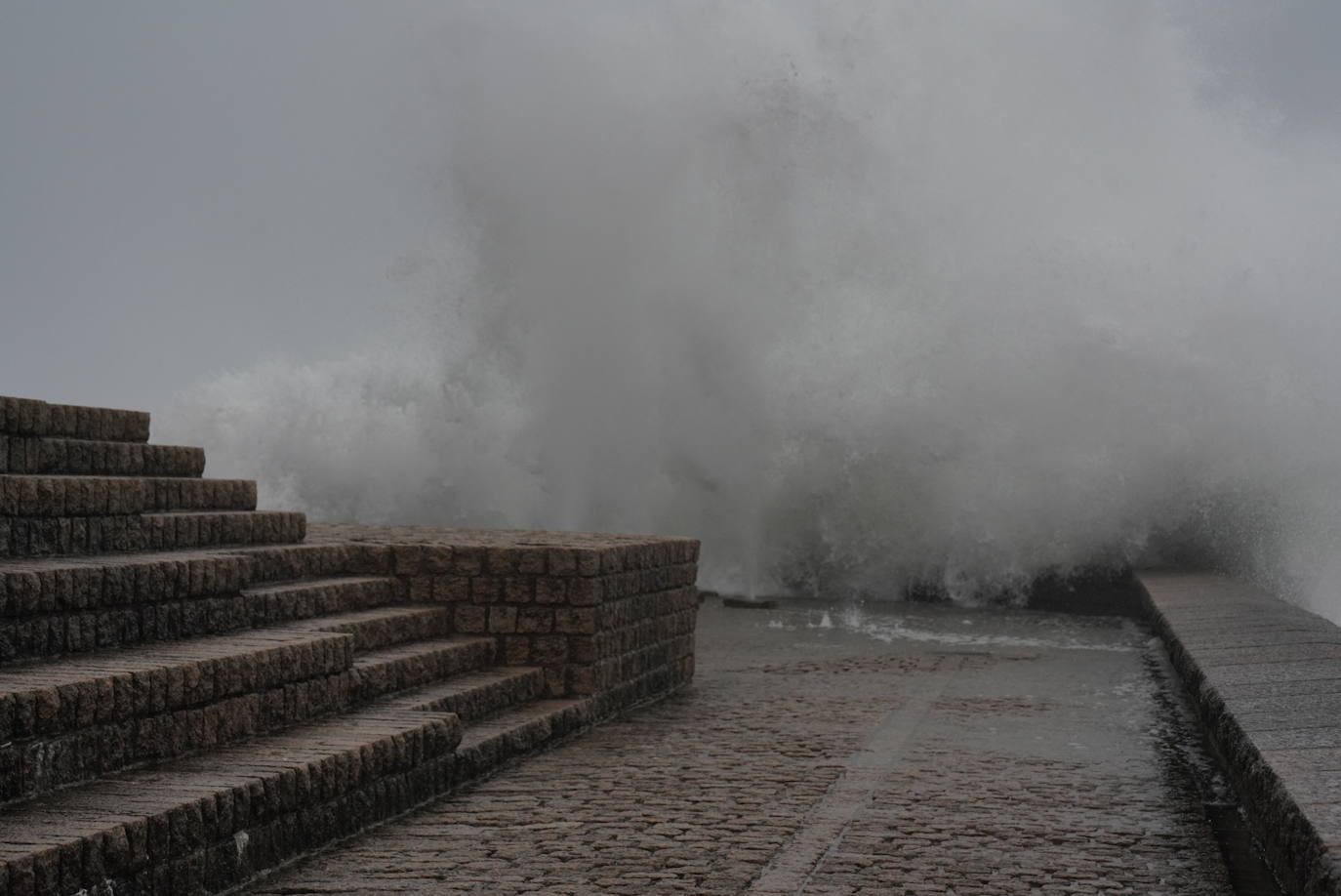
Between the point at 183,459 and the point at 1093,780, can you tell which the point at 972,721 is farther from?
the point at 183,459

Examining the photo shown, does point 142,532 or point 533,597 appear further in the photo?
point 533,597

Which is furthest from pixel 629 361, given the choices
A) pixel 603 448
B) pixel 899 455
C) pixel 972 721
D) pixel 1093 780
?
pixel 1093 780

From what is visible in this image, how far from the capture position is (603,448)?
2314 cm

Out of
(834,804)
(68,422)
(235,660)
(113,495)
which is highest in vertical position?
(68,422)

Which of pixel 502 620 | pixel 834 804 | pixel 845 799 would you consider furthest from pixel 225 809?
pixel 502 620

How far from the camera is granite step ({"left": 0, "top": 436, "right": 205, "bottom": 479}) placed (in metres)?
7.33

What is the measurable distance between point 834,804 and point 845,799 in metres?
0.13

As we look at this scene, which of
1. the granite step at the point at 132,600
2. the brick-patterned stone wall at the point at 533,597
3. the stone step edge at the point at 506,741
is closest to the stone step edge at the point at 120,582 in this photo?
the granite step at the point at 132,600

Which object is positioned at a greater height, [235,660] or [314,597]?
[314,597]

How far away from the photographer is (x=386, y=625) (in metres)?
8.65

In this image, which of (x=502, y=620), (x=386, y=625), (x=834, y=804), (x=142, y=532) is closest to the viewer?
(x=834, y=804)

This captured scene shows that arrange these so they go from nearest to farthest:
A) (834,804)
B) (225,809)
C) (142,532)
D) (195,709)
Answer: (225,809) → (195,709) → (834,804) → (142,532)

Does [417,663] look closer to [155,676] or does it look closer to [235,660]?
[235,660]

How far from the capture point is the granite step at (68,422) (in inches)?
289
